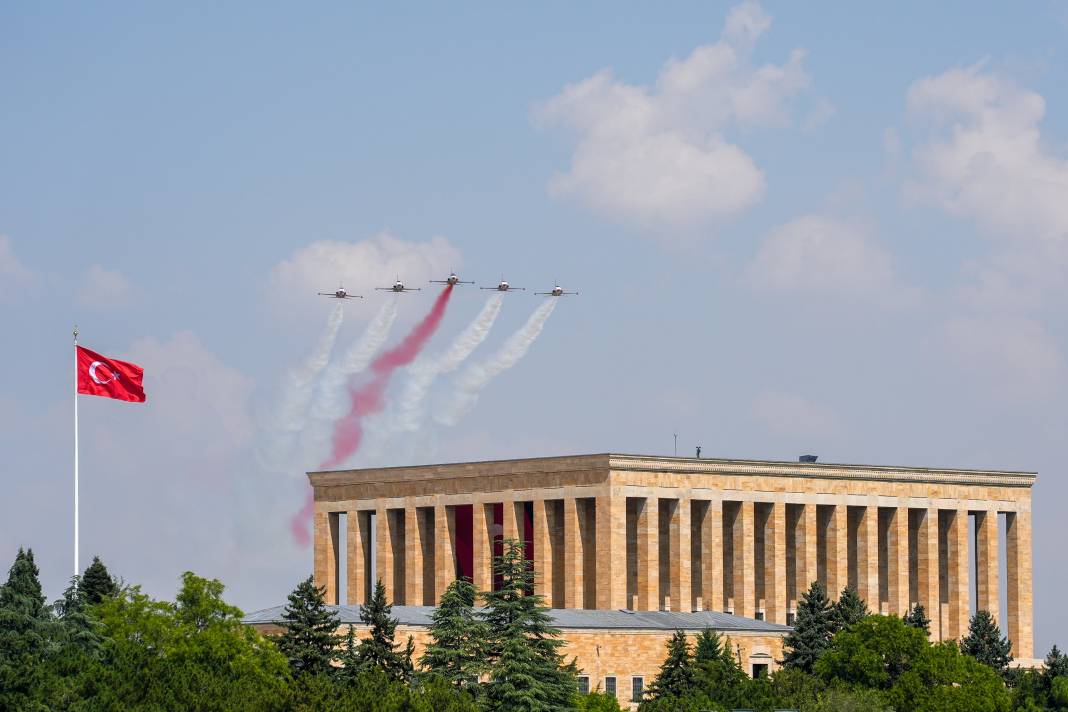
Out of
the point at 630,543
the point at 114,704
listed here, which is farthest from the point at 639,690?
the point at 114,704

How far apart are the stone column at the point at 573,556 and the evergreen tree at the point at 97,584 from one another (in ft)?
100

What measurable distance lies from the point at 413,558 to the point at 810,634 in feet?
108

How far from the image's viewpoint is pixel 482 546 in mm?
145750

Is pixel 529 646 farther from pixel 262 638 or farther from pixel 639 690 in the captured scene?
pixel 639 690

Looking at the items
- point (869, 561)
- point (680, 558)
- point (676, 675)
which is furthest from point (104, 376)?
point (869, 561)

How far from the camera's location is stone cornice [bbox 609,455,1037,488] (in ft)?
464

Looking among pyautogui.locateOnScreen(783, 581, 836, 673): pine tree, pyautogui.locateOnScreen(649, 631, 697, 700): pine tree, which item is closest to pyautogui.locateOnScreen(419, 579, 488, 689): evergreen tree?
pyautogui.locateOnScreen(649, 631, 697, 700): pine tree

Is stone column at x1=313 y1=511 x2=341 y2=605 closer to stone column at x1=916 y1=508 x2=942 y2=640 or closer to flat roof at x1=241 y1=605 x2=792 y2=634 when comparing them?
flat roof at x1=241 y1=605 x2=792 y2=634

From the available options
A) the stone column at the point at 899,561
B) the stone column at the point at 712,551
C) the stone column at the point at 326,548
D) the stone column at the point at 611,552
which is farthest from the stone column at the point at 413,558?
the stone column at the point at 899,561

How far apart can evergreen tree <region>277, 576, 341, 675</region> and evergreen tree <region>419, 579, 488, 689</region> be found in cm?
388

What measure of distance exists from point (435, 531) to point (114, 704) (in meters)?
54.5

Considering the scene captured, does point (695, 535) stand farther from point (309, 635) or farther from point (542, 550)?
point (309, 635)

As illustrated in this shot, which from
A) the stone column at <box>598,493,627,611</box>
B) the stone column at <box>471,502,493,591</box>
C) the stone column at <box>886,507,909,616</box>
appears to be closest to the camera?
the stone column at <box>598,493,627,611</box>

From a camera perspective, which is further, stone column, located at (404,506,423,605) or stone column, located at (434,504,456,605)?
stone column, located at (404,506,423,605)
